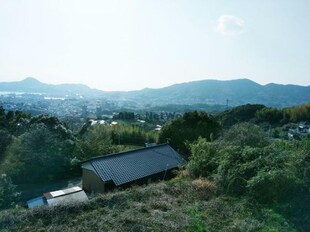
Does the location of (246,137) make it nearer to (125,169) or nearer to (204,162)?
(204,162)

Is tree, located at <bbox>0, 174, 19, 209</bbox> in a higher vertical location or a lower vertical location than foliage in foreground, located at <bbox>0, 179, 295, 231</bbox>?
lower

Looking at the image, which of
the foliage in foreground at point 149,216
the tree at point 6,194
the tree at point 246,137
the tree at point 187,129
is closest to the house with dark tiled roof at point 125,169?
the tree at point 6,194

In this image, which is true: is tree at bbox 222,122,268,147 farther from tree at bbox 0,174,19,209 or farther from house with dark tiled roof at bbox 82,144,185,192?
tree at bbox 0,174,19,209

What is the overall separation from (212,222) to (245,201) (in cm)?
136

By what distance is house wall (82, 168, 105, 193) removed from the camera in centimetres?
1191

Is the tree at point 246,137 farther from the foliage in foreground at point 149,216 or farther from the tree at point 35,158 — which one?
the tree at point 35,158

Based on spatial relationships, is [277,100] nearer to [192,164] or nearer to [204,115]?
[204,115]

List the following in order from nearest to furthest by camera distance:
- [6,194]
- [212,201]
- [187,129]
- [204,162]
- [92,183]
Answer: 1. [212,201]
2. [204,162]
3. [6,194]
4. [92,183]
5. [187,129]

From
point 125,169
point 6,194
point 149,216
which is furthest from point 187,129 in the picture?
point 149,216

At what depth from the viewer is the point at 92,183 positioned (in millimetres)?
12516

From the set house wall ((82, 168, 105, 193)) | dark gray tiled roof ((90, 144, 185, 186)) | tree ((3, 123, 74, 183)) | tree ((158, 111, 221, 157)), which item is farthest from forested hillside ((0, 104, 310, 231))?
tree ((158, 111, 221, 157))

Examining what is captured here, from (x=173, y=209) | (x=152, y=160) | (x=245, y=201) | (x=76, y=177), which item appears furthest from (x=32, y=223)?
(x=76, y=177)

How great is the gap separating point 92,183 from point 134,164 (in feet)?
7.08

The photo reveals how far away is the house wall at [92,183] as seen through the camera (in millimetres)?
11914
